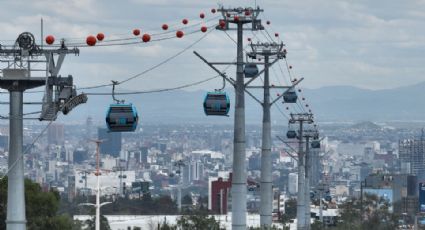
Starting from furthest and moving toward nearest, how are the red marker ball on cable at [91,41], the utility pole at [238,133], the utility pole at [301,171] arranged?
1. the utility pole at [301,171]
2. the utility pole at [238,133]
3. the red marker ball on cable at [91,41]

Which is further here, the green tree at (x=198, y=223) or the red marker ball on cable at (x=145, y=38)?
the green tree at (x=198, y=223)

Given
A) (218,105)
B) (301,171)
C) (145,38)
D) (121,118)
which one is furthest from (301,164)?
(145,38)

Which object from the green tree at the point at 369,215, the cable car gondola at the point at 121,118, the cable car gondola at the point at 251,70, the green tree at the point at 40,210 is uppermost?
the cable car gondola at the point at 251,70

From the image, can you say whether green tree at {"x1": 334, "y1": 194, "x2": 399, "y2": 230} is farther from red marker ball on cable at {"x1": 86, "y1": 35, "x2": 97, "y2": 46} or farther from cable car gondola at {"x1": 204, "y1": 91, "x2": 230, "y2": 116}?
red marker ball on cable at {"x1": 86, "y1": 35, "x2": 97, "y2": 46}

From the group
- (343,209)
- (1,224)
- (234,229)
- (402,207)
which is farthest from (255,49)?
(402,207)

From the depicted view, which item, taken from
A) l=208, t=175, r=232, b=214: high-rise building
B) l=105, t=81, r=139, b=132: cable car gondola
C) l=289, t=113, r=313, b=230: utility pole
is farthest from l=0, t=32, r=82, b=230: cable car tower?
l=208, t=175, r=232, b=214: high-rise building

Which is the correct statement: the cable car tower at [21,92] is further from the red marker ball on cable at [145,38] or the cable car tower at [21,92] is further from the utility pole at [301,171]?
the utility pole at [301,171]


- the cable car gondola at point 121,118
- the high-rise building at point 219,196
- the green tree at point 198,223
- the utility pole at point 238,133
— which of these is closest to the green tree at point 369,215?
the high-rise building at point 219,196
